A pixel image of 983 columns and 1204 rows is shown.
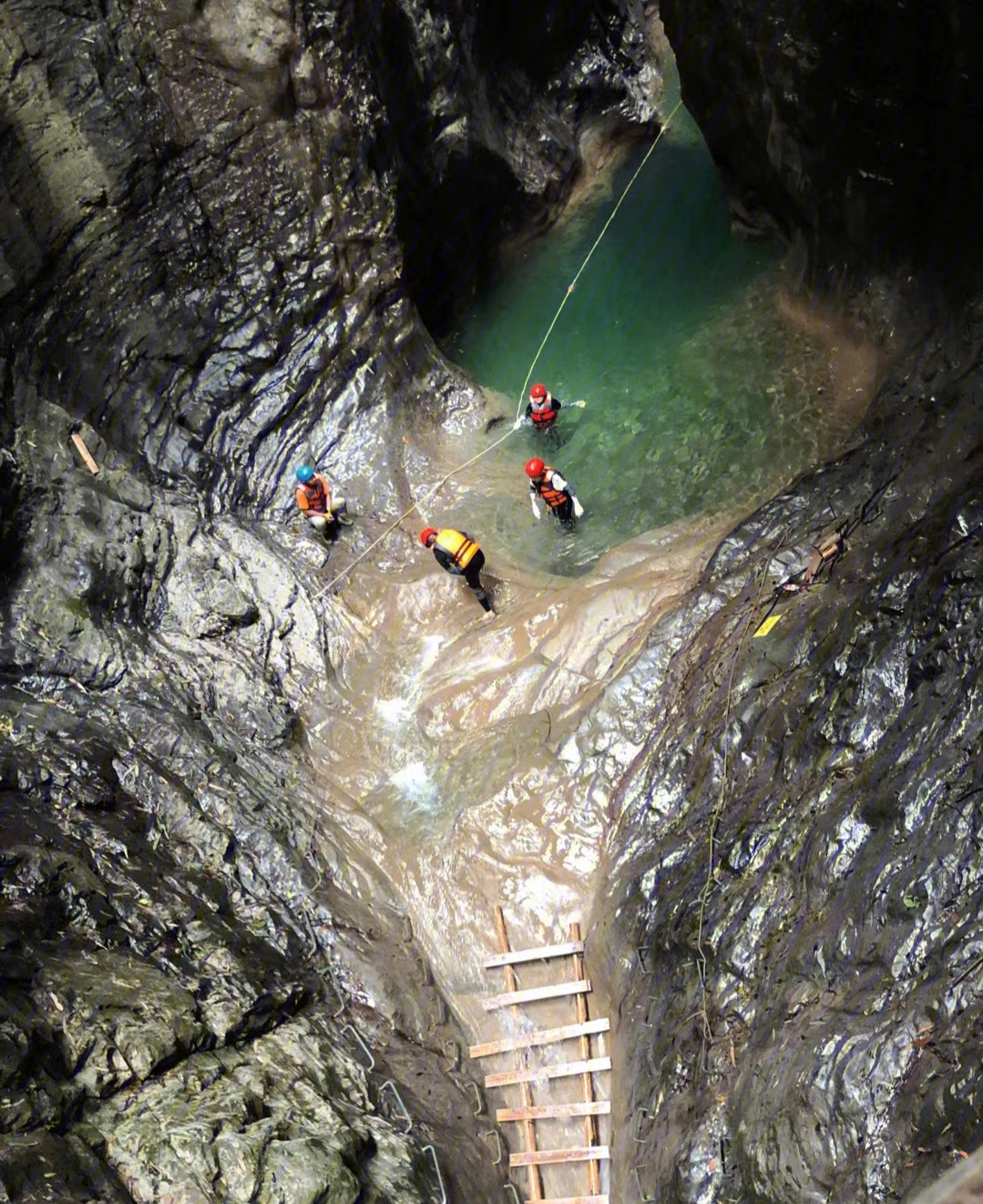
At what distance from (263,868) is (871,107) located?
9.92m

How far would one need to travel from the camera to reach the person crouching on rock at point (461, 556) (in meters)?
10.9

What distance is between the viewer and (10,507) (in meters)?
11.2

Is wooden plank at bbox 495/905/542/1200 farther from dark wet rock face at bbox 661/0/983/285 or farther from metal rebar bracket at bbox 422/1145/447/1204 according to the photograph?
dark wet rock face at bbox 661/0/983/285

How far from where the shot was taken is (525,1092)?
876 centimetres

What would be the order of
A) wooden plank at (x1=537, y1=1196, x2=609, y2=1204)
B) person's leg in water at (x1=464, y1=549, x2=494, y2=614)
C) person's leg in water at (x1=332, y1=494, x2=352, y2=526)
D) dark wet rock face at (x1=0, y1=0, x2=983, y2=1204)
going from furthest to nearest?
1. person's leg in water at (x1=332, y1=494, x2=352, y2=526)
2. person's leg in water at (x1=464, y1=549, x2=494, y2=614)
3. wooden plank at (x1=537, y1=1196, x2=609, y2=1204)
4. dark wet rock face at (x1=0, y1=0, x2=983, y2=1204)

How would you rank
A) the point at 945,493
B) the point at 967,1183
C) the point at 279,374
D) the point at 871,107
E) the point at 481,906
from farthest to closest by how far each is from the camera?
the point at 279,374
the point at 871,107
the point at 481,906
the point at 945,493
the point at 967,1183

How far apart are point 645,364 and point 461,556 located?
15.0ft

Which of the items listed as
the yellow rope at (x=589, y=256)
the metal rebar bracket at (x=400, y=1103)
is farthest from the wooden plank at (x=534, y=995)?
the yellow rope at (x=589, y=256)

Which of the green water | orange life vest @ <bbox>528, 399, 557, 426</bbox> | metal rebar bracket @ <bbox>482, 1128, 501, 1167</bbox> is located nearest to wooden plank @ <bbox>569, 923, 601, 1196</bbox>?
metal rebar bracket @ <bbox>482, 1128, 501, 1167</bbox>

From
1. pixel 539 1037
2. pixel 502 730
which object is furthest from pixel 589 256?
pixel 539 1037

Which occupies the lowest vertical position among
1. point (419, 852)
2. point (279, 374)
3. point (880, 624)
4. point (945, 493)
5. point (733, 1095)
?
point (733, 1095)

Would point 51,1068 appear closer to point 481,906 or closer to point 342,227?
point 481,906

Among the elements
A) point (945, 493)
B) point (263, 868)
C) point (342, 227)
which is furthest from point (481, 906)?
point (342, 227)

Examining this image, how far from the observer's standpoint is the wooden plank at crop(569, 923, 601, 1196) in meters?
8.32
